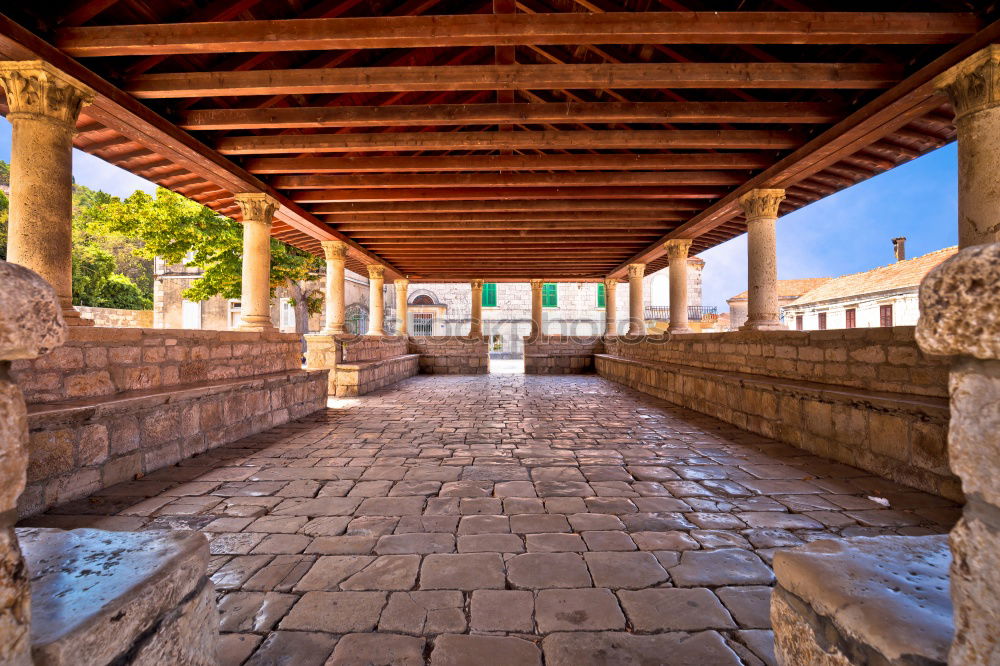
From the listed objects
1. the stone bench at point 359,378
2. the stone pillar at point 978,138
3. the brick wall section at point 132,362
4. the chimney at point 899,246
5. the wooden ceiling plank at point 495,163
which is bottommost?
the stone bench at point 359,378

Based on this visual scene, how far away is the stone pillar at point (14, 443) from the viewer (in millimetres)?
850

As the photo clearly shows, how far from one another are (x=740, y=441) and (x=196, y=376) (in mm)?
6142

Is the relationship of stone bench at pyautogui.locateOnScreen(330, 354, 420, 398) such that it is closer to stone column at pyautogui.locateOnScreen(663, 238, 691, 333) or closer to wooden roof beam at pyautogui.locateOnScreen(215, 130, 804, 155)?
wooden roof beam at pyautogui.locateOnScreen(215, 130, 804, 155)

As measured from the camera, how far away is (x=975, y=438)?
904 mm

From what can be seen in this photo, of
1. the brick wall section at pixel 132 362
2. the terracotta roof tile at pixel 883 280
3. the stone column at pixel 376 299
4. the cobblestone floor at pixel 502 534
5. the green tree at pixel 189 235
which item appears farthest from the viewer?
the terracotta roof tile at pixel 883 280

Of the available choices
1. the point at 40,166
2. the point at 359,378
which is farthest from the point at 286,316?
the point at 40,166

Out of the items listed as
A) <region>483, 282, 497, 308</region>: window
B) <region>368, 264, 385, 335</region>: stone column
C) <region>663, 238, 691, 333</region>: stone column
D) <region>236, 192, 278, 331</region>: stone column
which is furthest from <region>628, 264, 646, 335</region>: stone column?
<region>483, 282, 497, 308</region>: window

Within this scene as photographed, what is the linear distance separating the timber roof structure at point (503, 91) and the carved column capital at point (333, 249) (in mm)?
1469

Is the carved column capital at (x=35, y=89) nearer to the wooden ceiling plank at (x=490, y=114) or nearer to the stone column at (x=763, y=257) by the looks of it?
the wooden ceiling plank at (x=490, y=114)

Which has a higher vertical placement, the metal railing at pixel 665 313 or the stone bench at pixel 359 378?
the metal railing at pixel 665 313

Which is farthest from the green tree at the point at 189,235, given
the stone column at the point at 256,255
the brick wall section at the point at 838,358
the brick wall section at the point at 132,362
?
the brick wall section at the point at 838,358

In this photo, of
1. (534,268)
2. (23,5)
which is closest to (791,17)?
(23,5)

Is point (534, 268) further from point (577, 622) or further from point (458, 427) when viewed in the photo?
point (577, 622)

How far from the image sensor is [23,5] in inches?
143
